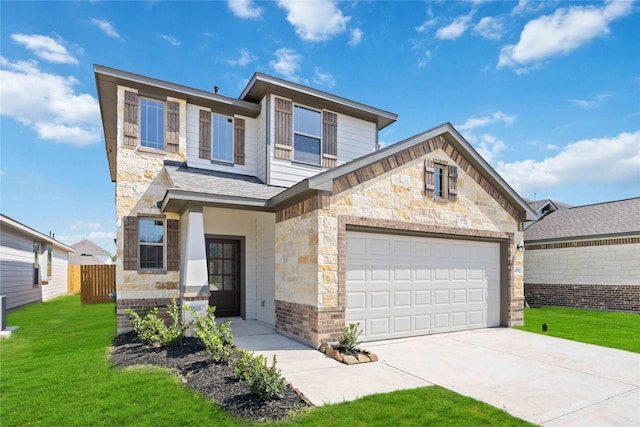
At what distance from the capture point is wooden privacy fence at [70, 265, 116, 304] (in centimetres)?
1778

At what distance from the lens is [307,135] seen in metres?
11.4

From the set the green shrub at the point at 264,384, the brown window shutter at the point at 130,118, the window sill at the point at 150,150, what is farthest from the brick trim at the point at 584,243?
the brown window shutter at the point at 130,118

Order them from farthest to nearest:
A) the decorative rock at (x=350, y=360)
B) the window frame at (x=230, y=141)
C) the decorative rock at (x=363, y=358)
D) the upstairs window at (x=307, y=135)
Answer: the upstairs window at (x=307, y=135) < the window frame at (x=230, y=141) < the decorative rock at (x=363, y=358) < the decorative rock at (x=350, y=360)

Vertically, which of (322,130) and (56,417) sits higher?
(322,130)

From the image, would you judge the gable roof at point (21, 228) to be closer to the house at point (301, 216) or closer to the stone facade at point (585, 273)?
the house at point (301, 216)

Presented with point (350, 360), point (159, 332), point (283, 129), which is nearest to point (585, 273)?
point (350, 360)

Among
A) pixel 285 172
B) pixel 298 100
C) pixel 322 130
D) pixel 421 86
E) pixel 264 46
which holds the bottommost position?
pixel 285 172

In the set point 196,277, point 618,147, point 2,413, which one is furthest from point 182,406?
point 618,147

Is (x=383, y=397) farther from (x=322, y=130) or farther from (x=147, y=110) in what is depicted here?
(x=147, y=110)

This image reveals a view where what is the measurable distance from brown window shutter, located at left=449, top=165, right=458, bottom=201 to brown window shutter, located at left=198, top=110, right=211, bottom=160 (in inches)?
270

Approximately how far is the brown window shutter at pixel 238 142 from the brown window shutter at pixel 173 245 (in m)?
2.60

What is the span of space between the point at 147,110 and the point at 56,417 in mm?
7880

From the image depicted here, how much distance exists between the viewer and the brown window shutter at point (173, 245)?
987 cm

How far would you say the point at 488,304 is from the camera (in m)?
10.4
